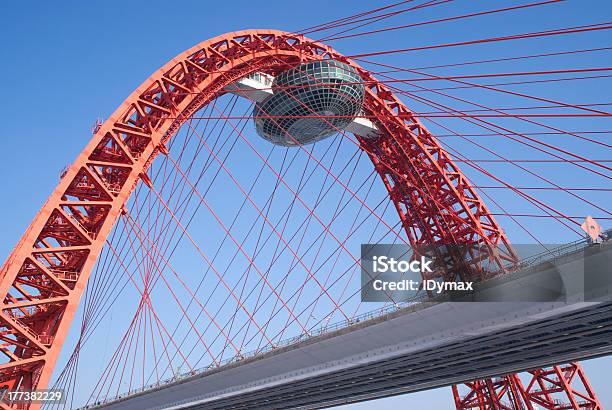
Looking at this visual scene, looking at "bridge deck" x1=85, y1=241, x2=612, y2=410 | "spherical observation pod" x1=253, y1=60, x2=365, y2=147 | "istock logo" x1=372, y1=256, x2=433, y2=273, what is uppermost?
"spherical observation pod" x1=253, y1=60, x2=365, y2=147

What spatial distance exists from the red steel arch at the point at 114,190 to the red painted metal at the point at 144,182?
0.04m

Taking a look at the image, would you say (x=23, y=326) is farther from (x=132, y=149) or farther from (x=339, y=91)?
(x=339, y=91)

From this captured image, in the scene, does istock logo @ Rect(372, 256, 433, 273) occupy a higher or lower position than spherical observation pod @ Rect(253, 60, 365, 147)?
lower

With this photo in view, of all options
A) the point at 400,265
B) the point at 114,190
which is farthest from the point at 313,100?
the point at 114,190

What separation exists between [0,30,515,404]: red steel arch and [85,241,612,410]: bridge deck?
871 centimetres

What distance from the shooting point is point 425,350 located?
28859 mm

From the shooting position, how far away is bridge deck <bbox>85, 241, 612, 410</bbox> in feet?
79.5

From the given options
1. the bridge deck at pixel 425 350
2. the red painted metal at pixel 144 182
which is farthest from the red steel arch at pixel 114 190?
the bridge deck at pixel 425 350

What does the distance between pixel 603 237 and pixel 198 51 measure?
2046cm

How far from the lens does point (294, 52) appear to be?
3738 centimetres

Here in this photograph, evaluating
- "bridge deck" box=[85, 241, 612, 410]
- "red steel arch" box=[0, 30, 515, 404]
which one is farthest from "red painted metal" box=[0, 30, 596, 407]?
"bridge deck" box=[85, 241, 612, 410]

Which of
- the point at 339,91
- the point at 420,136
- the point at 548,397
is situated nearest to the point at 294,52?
the point at 339,91

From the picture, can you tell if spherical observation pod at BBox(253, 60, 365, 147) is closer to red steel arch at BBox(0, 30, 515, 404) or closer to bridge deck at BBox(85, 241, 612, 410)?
red steel arch at BBox(0, 30, 515, 404)

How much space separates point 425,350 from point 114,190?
15682mm
